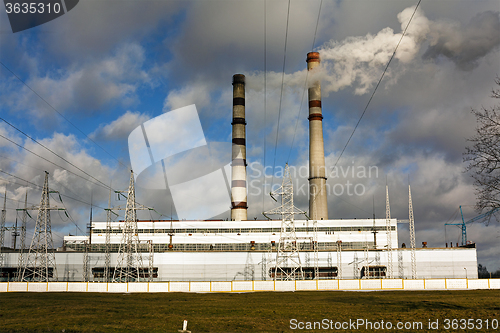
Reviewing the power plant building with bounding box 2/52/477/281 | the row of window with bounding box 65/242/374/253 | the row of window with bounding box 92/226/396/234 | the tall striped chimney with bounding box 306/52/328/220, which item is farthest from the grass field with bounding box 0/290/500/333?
the tall striped chimney with bounding box 306/52/328/220

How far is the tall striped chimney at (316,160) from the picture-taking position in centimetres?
8044

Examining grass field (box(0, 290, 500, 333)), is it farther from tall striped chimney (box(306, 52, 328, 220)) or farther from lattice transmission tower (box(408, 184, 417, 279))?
tall striped chimney (box(306, 52, 328, 220))

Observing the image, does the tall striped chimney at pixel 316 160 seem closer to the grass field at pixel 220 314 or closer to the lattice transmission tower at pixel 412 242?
the lattice transmission tower at pixel 412 242

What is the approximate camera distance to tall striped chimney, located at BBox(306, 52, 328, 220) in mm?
80438

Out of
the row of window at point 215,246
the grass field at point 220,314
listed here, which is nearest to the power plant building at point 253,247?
the row of window at point 215,246

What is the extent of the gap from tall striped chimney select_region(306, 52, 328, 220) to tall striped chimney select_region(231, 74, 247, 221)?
14179 millimetres

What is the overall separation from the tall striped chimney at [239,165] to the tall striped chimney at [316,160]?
46.5ft

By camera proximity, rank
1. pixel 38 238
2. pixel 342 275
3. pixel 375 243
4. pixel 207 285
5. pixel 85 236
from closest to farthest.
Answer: pixel 207 285 → pixel 38 238 → pixel 342 275 → pixel 375 243 → pixel 85 236

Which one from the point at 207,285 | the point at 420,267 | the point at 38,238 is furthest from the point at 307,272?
the point at 38,238

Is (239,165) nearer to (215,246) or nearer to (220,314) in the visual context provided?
(215,246)

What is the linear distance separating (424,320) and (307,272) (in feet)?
144

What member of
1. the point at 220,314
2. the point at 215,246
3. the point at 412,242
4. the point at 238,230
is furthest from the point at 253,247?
the point at 220,314

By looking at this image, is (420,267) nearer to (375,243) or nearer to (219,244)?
(375,243)

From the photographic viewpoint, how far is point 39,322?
862 inches
